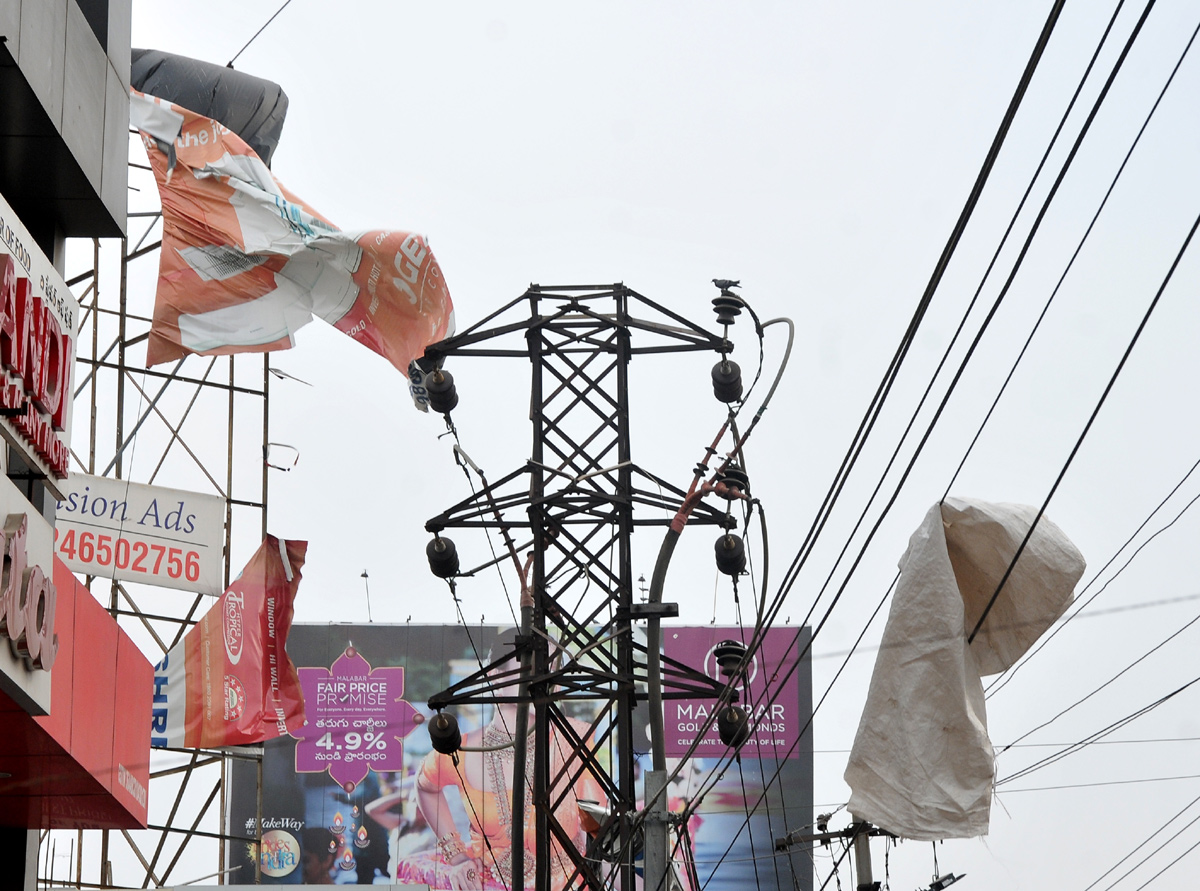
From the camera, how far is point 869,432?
8492mm

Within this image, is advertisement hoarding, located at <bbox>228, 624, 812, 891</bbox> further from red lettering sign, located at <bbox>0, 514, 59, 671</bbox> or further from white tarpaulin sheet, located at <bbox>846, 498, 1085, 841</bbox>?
white tarpaulin sheet, located at <bbox>846, 498, 1085, 841</bbox>

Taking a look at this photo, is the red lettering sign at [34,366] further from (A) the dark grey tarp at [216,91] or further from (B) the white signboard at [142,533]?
(A) the dark grey tarp at [216,91]

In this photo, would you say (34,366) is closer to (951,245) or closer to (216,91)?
(951,245)

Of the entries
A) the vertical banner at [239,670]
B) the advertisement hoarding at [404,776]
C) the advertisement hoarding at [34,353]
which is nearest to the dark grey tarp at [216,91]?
the vertical banner at [239,670]

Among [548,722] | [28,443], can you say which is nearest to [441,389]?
[548,722]

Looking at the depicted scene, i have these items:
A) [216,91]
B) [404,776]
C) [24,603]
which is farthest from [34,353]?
[404,776]

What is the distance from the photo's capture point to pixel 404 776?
40.6 m

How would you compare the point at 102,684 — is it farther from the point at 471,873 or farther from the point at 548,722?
the point at 471,873

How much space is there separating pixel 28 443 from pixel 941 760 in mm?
6830

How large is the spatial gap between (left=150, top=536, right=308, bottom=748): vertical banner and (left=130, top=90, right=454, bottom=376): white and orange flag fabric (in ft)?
9.80

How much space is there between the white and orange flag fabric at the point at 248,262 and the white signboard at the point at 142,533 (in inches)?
82.1

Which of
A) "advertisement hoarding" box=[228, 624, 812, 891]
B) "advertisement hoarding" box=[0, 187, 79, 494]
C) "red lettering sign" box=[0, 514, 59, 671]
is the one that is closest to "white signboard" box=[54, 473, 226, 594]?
"advertisement hoarding" box=[0, 187, 79, 494]

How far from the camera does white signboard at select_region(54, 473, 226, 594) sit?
1916 cm

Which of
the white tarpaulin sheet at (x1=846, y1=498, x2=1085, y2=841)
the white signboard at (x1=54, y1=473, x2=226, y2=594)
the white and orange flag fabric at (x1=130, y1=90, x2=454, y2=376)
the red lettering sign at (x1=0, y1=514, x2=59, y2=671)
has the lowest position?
the white tarpaulin sheet at (x1=846, y1=498, x2=1085, y2=841)
